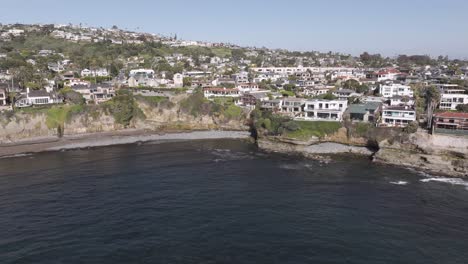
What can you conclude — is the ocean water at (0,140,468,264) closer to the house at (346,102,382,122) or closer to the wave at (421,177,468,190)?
the wave at (421,177,468,190)

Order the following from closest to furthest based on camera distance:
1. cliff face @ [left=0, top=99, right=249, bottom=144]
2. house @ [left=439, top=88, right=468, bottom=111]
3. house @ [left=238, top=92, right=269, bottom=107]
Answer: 1. cliff face @ [left=0, top=99, right=249, bottom=144]
2. house @ [left=439, top=88, right=468, bottom=111]
3. house @ [left=238, top=92, right=269, bottom=107]

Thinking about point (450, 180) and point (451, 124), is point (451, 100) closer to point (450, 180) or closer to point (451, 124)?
point (451, 124)

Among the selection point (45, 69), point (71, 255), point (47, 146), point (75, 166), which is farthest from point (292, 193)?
point (45, 69)

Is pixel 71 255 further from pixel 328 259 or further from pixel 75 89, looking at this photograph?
pixel 75 89

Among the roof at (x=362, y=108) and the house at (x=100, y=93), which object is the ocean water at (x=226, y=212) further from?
the house at (x=100, y=93)

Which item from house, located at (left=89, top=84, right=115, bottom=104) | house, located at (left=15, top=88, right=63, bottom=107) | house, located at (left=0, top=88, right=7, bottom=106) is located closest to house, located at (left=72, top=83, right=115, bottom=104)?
house, located at (left=89, top=84, right=115, bottom=104)

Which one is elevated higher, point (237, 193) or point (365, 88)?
point (365, 88)

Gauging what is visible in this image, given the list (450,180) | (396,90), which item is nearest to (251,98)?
(396,90)
